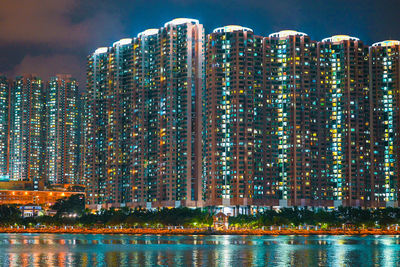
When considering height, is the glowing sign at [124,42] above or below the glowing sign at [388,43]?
above

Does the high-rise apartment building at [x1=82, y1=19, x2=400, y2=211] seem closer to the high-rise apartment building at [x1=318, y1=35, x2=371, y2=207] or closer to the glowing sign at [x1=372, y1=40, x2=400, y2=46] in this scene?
the high-rise apartment building at [x1=318, y1=35, x2=371, y2=207]

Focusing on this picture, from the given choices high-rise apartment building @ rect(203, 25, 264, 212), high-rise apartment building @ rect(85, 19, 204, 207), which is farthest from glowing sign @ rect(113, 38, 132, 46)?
high-rise apartment building @ rect(203, 25, 264, 212)

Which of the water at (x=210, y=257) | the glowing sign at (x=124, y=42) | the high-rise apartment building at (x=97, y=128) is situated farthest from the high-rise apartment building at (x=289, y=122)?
the water at (x=210, y=257)

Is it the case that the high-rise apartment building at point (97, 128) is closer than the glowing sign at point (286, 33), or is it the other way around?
the glowing sign at point (286, 33)

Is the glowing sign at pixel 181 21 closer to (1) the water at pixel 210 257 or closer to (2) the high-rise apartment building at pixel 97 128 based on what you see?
(2) the high-rise apartment building at pixel 97 128

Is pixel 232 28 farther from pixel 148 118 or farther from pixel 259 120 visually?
pixel 148 118
